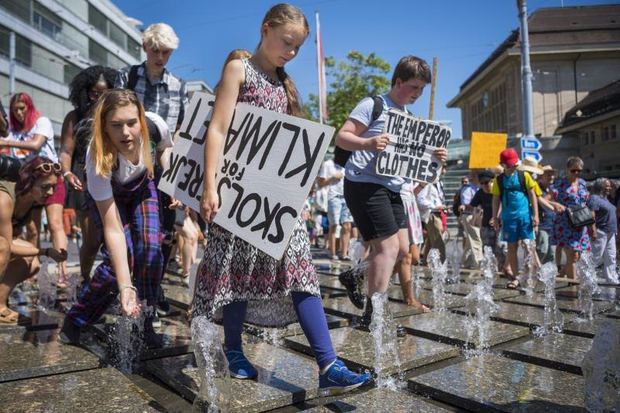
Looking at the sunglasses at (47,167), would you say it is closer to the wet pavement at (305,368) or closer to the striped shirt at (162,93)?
the striped shirt at (162,93)

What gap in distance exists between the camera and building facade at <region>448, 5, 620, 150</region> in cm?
3678

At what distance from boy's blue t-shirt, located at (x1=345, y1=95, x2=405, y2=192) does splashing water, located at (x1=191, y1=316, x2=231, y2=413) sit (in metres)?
2.10

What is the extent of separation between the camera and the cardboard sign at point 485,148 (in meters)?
11.1

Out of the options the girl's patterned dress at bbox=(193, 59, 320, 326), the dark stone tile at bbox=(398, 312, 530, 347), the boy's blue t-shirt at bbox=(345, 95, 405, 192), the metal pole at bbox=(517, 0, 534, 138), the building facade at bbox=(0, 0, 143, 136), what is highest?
the building facade at bbox=(0, 0, 143, 136)

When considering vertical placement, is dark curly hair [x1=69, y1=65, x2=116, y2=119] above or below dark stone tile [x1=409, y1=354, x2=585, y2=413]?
above

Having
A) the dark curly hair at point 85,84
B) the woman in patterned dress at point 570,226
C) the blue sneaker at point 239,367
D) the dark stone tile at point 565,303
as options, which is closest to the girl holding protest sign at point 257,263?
the blue sneaker at point 239,367

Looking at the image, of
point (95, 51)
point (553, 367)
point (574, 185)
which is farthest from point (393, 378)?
point (95, 51)

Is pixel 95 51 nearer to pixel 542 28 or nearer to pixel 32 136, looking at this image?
pixel 542 28

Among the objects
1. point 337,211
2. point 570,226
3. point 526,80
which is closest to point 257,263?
point 570,226

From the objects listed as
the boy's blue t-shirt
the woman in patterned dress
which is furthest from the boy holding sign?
the woman in patterned dress

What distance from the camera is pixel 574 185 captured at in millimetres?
8289

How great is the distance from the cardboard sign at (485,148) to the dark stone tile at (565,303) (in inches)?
224

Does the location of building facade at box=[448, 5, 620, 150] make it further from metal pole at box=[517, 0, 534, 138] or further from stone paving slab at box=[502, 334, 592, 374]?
stone paving slab at box=[502, 334, 592, 374]

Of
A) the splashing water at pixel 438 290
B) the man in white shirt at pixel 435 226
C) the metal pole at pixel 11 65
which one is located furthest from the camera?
the metal pole at pixel 11 65
